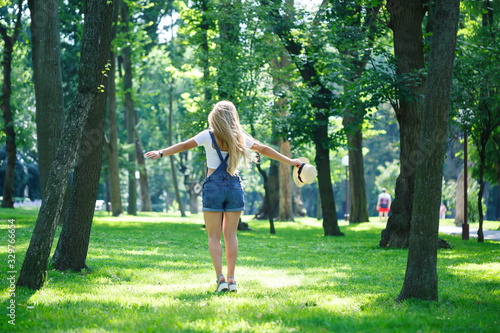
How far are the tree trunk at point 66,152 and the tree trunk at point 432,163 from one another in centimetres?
403

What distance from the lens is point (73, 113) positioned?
6375mm

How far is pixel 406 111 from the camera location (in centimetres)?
1248

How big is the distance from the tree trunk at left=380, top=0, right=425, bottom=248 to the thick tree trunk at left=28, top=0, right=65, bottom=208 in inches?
323

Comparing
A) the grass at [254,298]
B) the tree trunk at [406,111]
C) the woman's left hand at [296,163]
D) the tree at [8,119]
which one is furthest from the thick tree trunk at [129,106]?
the woman's left hand at [296,163]

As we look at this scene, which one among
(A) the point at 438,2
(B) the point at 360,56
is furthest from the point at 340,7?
(A) the point at 438,2

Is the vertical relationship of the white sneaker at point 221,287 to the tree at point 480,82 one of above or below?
below

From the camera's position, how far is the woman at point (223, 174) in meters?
5.93

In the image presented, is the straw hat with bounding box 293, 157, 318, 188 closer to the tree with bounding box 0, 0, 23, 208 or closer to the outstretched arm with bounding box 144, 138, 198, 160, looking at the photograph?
the outstretched arm with bounding box 144, 138, 198, 160

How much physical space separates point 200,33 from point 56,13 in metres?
7.31

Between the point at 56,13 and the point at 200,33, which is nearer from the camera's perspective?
the point at 56,13

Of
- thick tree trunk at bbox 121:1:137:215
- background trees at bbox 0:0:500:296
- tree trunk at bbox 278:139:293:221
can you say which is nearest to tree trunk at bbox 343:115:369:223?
background trees at bbox 0:0:500:296

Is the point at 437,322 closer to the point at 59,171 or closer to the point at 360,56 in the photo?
the point at 59,171

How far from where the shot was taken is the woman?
5.93 metres

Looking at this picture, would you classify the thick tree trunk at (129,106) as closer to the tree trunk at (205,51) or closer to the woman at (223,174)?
the tree trunk at (205,51)
